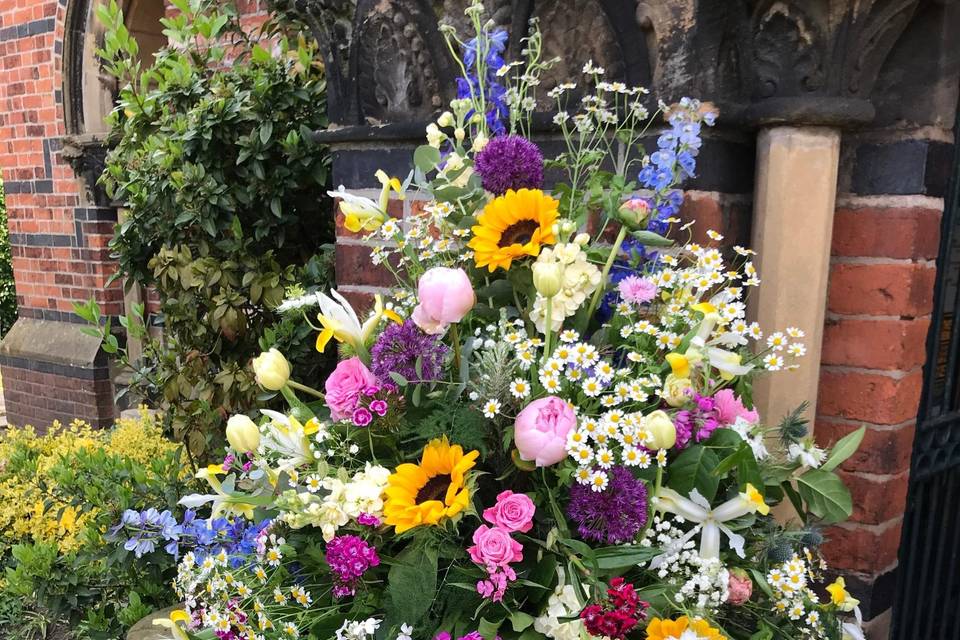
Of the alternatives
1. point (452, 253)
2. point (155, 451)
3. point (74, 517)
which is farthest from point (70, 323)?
point (452, 253)

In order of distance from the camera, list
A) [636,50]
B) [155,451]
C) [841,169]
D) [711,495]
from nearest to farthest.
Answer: [711,495], [636,50], [841,169], [155,451]

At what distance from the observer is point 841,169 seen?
1483 mm

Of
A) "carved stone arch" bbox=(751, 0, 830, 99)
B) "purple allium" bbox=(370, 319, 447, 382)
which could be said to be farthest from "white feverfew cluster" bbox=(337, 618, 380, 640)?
"carved stone arch" bbox=(751, 0, 830, 99)

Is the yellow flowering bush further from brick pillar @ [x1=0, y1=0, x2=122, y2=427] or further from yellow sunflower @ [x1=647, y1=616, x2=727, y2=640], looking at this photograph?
yellow sunflower @ [x1=647, y1=616, x2=727, y2=640]

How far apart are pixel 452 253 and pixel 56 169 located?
4.36 meters

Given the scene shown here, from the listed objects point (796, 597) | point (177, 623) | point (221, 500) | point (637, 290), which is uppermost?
point (637, 290)

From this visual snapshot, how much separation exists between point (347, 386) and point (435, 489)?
0.68ft

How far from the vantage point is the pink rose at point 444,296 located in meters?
0.98

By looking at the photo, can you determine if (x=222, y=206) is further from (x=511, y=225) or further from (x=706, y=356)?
(x=706, y=356)

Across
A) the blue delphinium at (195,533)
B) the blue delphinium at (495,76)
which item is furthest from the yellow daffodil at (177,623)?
the blue delphinium at (495,76)

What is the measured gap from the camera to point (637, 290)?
1.09 m

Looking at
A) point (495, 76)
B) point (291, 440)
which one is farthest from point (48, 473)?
point (495, 76)

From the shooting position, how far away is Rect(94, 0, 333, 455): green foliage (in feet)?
7.82

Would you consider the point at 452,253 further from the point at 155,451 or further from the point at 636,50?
the point at 155,451
